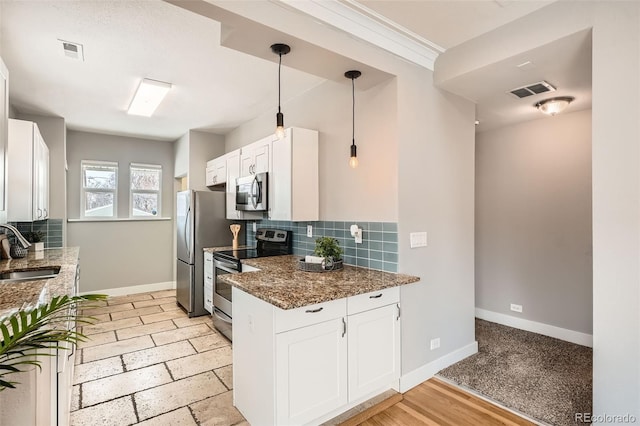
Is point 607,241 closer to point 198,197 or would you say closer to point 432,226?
point 432,226

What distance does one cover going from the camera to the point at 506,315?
3.99 m

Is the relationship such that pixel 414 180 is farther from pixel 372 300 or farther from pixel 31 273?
pixel 31 273

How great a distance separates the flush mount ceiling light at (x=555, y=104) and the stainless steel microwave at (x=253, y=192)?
2.76 m

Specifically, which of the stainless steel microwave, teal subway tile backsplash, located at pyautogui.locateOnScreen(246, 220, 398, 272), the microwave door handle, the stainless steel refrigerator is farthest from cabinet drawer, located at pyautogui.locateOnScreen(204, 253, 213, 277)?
teal subway tile backsplash, located at pyautogui.locateOnScreen(246, 220, 398, 272)

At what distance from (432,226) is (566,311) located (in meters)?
2.05

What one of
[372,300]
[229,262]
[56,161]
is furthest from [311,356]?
[56,161]

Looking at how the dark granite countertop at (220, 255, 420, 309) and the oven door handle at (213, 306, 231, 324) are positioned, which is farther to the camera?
the oven door handle at (213, 306, 231, 324)

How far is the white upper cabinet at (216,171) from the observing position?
4594mm

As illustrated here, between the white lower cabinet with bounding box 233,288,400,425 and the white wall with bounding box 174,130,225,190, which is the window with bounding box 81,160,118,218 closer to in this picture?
the white wall with bounding box 174,130,225,190

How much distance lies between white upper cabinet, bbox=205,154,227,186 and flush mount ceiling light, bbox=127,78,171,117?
103 cm

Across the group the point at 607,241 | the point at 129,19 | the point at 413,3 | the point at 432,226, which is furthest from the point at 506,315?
the point at 129,19

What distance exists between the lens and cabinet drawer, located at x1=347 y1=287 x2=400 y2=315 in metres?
2.15
